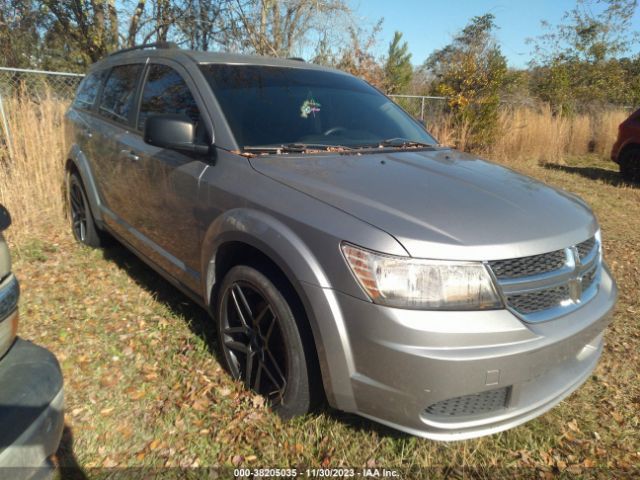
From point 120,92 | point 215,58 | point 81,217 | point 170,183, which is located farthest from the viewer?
point 81,217

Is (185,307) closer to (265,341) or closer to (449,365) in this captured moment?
(265,341)

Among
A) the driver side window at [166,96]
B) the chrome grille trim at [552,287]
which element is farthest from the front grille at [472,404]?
the driver side window at [166,96]

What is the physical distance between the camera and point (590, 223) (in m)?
2.14

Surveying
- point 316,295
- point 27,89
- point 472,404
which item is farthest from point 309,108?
point 27,89

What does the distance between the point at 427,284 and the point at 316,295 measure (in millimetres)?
438

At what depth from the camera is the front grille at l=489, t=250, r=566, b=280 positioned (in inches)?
66.9

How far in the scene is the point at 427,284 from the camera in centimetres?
164

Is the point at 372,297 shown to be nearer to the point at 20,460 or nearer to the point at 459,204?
the point at 459,204

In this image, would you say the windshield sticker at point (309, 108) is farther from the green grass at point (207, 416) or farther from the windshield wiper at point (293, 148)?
the green grass at point (207, 416)

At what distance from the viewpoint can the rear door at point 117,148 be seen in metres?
3.34

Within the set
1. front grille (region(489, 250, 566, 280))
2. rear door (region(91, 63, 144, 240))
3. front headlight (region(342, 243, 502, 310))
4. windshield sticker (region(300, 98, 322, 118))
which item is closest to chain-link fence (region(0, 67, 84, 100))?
rear door (region(91, 63, 144, 240))

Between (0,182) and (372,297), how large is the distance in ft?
16.6

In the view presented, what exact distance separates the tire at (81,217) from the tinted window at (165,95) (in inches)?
60.6

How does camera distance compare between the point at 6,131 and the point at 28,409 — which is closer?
the point at 28,409
